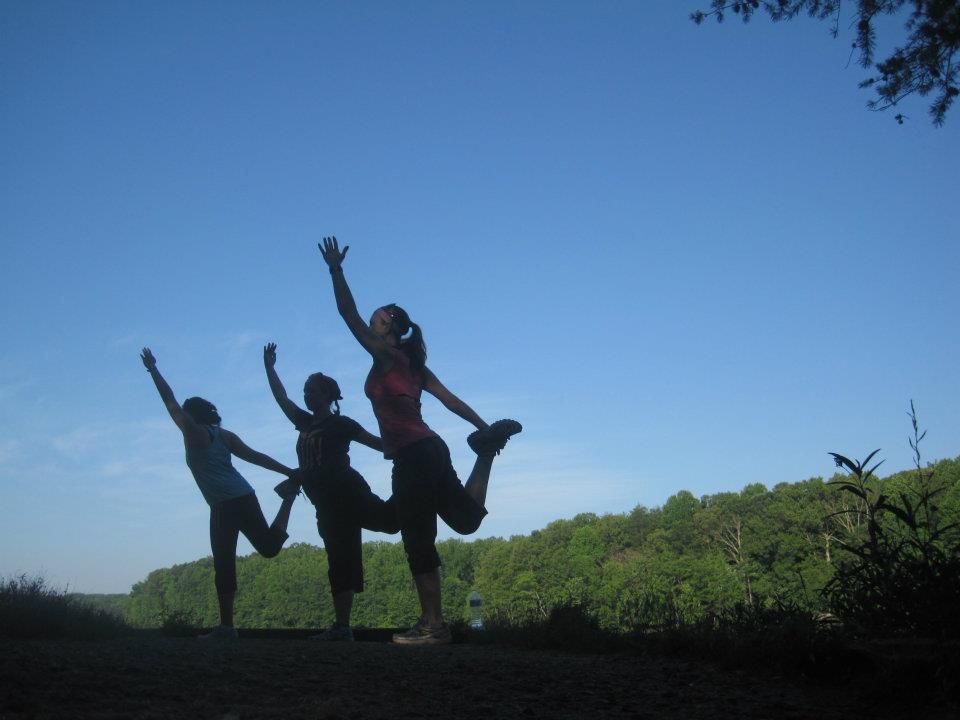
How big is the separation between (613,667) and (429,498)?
189cm

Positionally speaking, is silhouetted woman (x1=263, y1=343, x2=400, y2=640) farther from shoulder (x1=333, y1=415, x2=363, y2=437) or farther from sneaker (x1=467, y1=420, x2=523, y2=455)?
sneaker (x1=467, y1=420, x2=523, y2=455)

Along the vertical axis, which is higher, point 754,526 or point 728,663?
point 754,526

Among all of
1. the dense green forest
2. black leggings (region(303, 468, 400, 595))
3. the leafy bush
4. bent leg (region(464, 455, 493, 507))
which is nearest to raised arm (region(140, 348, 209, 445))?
black leggings (region(303, 468, 400, 595))

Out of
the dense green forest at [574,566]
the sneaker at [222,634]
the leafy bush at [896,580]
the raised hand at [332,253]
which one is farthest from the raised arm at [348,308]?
the dense green forest at [574,566]

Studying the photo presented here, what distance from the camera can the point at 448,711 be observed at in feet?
11.8

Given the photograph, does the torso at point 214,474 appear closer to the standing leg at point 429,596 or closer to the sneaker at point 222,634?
the sneaker at point 222,634

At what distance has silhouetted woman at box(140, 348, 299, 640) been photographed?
24.4ft

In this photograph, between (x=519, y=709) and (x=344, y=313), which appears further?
(x=344, y=313)

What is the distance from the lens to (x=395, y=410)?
21.1 ft

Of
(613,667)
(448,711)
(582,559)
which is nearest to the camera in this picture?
(448,711)

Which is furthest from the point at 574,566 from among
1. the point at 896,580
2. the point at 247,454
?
the point at 896,580

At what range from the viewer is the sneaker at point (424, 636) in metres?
6.00

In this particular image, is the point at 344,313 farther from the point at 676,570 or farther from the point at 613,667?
the point at 676,570

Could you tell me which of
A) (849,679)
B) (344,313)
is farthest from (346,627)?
(849,679)
